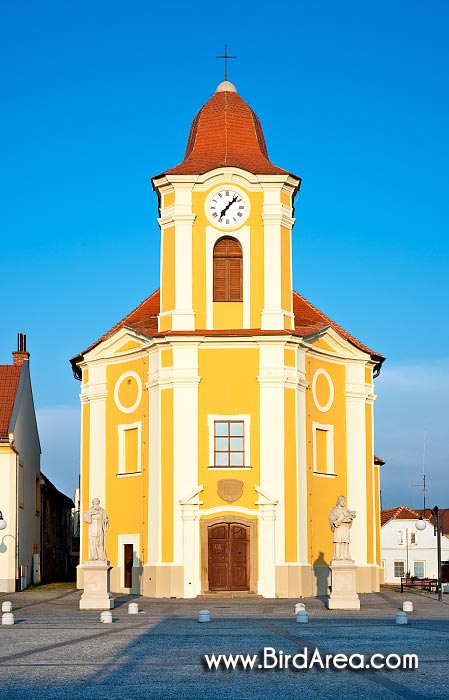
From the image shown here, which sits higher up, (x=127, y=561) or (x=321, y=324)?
(x=321, y=324)

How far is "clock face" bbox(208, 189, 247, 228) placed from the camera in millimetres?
43812

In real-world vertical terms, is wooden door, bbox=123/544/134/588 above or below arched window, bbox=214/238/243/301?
below

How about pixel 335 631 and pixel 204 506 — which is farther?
pixel 204 506

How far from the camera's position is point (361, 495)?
4675cm

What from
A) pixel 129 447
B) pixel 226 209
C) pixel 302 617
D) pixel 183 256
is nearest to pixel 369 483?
pixel 129 447

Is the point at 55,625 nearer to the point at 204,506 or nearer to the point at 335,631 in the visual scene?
the point at 335,631

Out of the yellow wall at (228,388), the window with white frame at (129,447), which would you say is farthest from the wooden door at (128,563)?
the yellow wall at (228,388)

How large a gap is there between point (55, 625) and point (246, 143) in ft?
83.2

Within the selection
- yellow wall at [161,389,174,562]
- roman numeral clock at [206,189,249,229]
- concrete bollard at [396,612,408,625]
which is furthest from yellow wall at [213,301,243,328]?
concrete bollard at [396,612,408,625]

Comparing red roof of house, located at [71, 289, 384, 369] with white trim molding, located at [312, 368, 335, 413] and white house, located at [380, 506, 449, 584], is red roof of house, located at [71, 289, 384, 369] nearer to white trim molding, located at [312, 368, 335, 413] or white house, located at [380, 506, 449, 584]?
white trim molding, located at [312, 368, 335, 413]

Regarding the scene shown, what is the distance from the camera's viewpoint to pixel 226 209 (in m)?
43.8

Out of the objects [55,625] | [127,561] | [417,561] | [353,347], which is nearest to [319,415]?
[353,347]

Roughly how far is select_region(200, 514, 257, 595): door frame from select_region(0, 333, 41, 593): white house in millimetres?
9753

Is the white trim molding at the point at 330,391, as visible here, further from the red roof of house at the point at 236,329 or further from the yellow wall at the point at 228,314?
the yellow wall at the point at 228,314
